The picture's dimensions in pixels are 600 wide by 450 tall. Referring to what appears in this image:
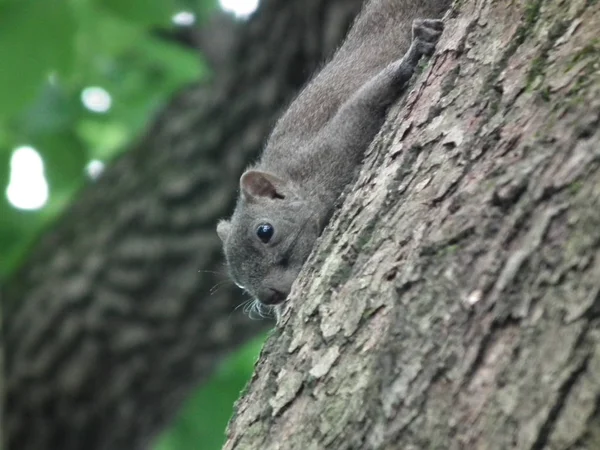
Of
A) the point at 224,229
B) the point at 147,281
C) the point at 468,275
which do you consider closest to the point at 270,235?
the point at 224,229

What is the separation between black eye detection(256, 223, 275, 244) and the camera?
4.67 m

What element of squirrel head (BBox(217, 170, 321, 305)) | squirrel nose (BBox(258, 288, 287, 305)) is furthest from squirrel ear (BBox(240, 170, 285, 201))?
squirrel nose (BBox(258, 288, 287, 305))

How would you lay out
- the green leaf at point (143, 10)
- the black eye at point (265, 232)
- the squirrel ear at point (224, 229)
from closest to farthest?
1. the black eye at point (265, 232)
2. the squirrel ear at point (224, 229)
3. the green leaf at point (143, 10)

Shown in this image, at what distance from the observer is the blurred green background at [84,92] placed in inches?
205

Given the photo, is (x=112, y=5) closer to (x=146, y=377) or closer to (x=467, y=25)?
(x=146, y=377)

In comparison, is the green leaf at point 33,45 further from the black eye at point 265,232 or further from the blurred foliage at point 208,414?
the blurred foliage at point 208,414

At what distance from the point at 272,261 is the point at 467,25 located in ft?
6.54

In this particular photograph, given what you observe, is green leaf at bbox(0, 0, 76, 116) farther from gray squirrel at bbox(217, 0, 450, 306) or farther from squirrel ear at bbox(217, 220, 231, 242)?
gray squirrel at bbox(217, 0, 450, 306)

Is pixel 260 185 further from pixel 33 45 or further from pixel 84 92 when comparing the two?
pixel 84 92

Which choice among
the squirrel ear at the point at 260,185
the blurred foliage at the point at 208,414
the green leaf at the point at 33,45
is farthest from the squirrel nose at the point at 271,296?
the blurred foliage at the point at 208,414

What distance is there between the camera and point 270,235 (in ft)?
15.3

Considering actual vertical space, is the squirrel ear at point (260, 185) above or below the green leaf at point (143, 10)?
below

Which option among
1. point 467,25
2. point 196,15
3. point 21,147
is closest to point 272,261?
point 467,25

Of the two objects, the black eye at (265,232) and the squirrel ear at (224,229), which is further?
the squirrel ear at (224,229)
